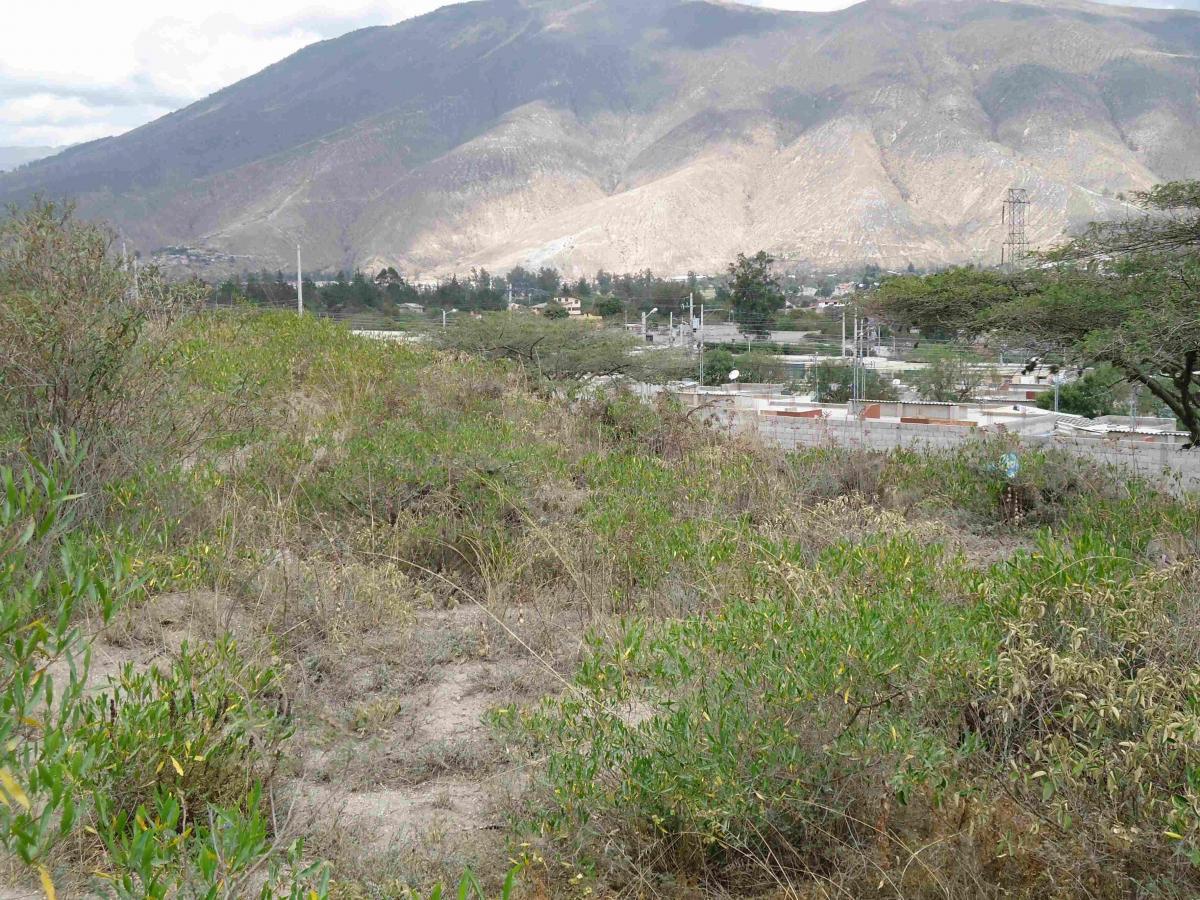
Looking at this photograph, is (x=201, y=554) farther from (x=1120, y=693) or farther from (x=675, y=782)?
(x=1120, y=693)

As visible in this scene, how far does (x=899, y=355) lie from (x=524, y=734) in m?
52.9

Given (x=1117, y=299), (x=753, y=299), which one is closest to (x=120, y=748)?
(x=1117, y=299)

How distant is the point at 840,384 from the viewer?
4431 cm

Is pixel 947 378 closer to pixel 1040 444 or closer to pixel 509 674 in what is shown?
pixel 1040 444

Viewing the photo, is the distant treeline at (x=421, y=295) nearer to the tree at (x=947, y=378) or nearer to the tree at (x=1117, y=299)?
the tree at (x=1117, y=299)

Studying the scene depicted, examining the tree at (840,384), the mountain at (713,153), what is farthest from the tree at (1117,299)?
the mountain at (713,153)

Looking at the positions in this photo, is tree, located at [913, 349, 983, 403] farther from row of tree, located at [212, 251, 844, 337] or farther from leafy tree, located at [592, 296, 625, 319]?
leafy tree, located at [592, 296, 625, 319]

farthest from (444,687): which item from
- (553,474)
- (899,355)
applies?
(899,355)

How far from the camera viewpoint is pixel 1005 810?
286 cm

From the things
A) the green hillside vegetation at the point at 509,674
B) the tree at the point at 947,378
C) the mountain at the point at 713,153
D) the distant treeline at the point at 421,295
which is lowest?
the tree at the point at 947,378

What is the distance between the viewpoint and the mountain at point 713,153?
108062mm

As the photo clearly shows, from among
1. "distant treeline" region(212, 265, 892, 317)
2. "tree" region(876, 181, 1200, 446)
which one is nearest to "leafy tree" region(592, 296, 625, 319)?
"distant treeline" region(212, 265, 892, 317)

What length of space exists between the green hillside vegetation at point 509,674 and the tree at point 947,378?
43069 millimetres

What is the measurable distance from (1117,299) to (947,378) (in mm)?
40718
